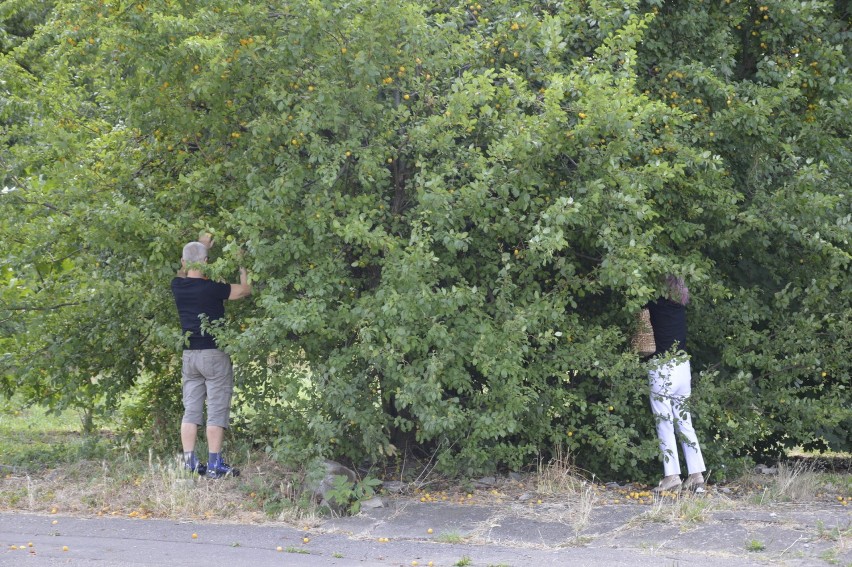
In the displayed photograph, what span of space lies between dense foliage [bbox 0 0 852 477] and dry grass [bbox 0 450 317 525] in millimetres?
371

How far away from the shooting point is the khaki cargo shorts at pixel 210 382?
8.45 m

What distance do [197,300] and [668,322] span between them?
366cm

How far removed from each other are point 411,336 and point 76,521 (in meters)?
2.63

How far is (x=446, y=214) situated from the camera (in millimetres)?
7527

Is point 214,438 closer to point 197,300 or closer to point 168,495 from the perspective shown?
point 168,495

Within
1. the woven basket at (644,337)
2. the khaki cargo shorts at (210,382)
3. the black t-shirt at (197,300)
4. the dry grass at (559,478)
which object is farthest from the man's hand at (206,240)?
the woven basket at (644,337)

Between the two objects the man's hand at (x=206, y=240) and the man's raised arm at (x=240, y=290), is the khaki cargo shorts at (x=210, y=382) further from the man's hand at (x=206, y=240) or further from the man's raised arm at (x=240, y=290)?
the man's hand at (x=206, y=240)

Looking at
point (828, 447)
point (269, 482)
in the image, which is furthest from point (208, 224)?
point (828, 447)

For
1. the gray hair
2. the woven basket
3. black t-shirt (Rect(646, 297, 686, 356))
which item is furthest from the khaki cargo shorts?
black t-shirt (Rect(646, 297, 686, 356))

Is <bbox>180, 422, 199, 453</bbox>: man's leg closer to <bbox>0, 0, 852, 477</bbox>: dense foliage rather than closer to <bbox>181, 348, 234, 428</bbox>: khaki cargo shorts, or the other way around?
<bbox>181, 348, 234, 428</bbox>: khaki cargo shorts

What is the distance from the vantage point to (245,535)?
6.99 meters

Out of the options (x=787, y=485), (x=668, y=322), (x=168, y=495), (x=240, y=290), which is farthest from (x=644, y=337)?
(x=168, y=495)

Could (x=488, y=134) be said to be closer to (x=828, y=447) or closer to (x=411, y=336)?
(x=411, y=336)

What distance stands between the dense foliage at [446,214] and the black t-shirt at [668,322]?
0.72ft
